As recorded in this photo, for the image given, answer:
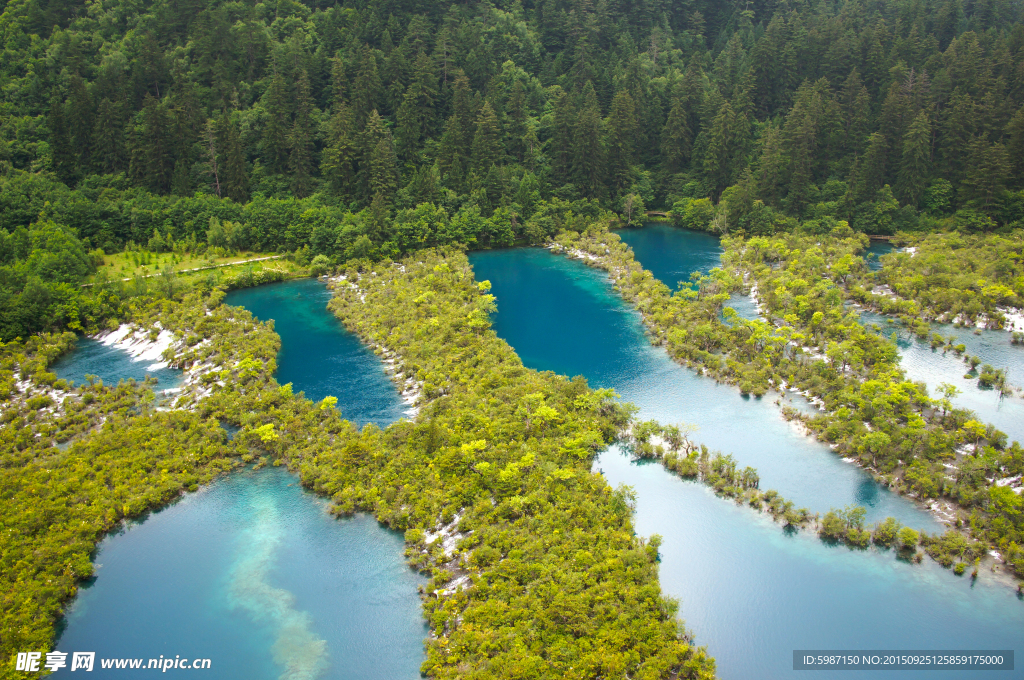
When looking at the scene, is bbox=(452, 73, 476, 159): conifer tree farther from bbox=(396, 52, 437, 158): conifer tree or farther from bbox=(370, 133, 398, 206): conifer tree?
bbox=(370, 133, 398, 206): conifer tree

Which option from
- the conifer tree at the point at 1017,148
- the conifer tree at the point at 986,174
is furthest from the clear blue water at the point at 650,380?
the conifer tree at the point at 1017,148

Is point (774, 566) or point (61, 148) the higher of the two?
point (61, 148)

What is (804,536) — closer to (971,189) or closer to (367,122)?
(971,189)

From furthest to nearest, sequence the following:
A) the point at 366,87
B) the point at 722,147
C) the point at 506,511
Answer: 1. the point at 722,147
2. the point at 366,87
3. the point at 506,511

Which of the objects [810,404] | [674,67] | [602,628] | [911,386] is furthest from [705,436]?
[674,67]

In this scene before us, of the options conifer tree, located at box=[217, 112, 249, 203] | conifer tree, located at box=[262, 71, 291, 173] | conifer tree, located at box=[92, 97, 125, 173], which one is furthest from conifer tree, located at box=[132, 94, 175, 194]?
conifer tree, located at box=[262, 71, 291, 173]

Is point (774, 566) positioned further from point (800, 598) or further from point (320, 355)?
point (320, 355)

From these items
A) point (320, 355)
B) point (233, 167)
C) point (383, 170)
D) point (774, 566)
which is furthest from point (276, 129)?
point (774, 566)
